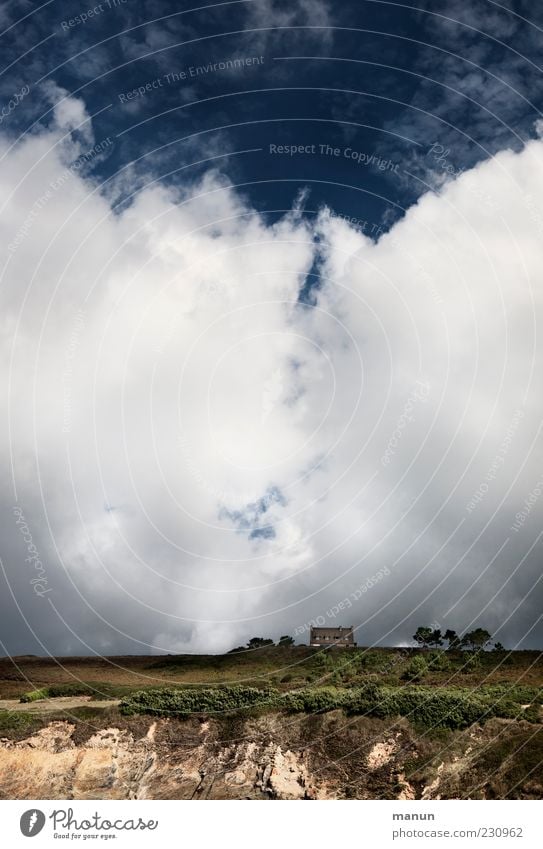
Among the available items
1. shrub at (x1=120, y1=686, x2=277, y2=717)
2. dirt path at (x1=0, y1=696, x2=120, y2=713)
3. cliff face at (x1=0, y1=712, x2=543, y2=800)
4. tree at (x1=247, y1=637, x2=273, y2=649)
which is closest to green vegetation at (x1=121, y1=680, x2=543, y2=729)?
shrub at (x1=120, y1=686, x2=277, y2=717)

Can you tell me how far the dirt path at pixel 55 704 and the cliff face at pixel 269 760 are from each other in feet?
14.2

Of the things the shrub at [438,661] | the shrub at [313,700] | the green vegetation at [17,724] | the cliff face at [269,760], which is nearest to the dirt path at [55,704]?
the green vegetation at [17,724]

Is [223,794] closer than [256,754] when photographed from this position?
Yes

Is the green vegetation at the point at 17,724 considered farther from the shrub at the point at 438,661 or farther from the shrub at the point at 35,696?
the shrub at the point at 438,661


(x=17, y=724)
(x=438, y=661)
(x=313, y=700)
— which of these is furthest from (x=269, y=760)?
(x=438, y=661)

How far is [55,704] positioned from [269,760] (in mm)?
24978

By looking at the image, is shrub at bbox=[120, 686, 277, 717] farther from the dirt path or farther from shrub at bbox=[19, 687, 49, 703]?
shrub at bbox=[19, 687, 49, 703]

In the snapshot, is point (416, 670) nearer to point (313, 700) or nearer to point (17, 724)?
point (313, 700)

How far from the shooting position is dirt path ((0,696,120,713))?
56.0 metres
